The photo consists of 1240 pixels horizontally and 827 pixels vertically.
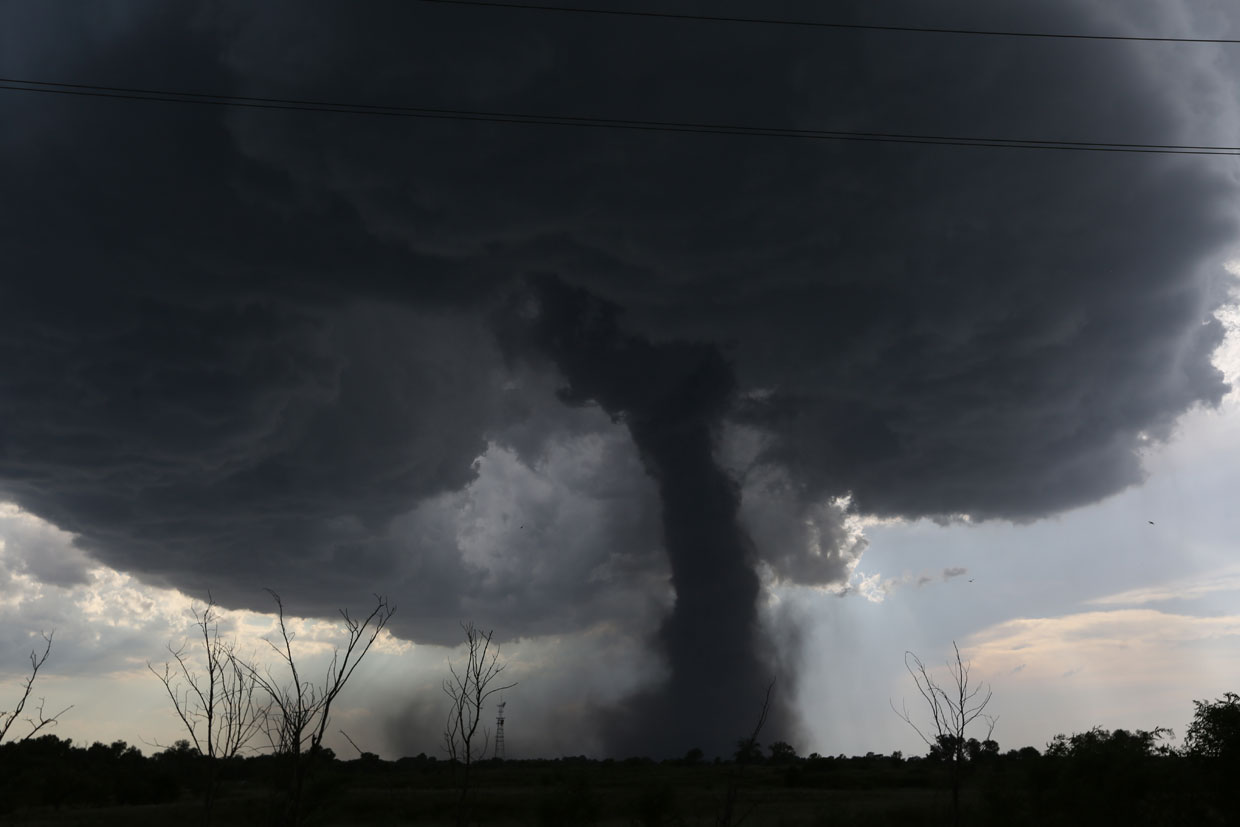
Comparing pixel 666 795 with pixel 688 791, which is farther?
pixel 688 791

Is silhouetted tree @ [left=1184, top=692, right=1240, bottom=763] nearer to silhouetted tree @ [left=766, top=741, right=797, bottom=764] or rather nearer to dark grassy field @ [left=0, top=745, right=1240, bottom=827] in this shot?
dark grassy field @ [left=0, top=745, right=1240, bottom=827]

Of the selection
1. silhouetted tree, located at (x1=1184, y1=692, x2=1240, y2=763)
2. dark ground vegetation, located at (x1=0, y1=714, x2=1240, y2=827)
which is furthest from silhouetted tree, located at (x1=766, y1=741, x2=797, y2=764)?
silhouetted tree, located at (x1=1184, y1=692, x2=1240, y2=763)

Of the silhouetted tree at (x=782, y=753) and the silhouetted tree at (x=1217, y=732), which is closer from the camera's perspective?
the silhouetted tree at (x=1217, y=732)

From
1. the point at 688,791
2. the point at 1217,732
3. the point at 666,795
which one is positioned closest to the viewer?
the point at 1217,732

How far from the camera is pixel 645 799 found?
69.7 meters

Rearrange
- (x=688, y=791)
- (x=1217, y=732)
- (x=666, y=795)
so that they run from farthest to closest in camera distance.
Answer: (x=688, y=791) < (x=666, y=795) < (x=1217, y=732)

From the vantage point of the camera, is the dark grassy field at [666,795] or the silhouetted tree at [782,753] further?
the silhouetted tree at [782,753]

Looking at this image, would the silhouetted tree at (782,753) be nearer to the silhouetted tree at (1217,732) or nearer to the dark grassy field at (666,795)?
the dark grassy field at (666,795)

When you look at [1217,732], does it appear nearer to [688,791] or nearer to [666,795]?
[666,795]

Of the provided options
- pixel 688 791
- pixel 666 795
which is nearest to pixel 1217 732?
pixel 666 795

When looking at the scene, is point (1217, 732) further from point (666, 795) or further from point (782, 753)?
point (782, 753)

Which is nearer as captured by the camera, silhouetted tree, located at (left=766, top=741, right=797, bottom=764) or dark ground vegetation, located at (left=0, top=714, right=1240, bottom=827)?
dark ground vegetation, located at (left=0, top=714, right=1240, bottom=827)

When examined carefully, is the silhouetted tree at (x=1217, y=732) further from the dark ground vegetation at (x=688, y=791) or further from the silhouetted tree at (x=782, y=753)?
the silhouetted tree at (x=782, y=753)

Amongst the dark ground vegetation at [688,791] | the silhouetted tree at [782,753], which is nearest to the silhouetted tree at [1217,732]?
the dark ground vegetation at [688,791]
